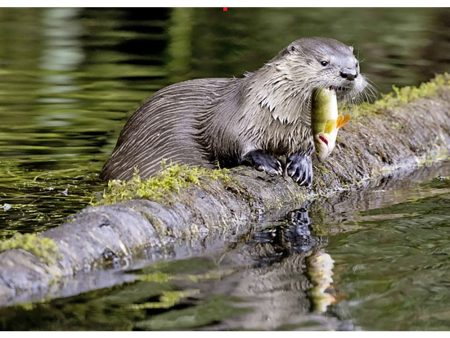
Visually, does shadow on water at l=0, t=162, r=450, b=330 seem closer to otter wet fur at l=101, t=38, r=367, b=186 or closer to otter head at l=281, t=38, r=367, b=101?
otter wet fur at l=101, t=38, r=367, b=186

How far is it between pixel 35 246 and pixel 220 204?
1.62 meters

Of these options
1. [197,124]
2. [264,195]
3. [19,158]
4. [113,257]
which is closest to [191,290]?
[113,257]

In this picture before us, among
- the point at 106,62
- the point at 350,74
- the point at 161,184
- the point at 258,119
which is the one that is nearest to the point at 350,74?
the point at 350,74

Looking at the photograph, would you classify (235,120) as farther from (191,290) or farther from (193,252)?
(191,290)

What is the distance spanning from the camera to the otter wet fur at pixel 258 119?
714 cm

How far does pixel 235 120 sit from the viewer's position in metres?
7.29

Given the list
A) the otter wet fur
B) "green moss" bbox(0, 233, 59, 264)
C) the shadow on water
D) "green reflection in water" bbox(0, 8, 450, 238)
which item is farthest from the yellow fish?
"green moss" bbox(0, 233, 59, 264)

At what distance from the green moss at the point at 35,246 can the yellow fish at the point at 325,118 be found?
242cm

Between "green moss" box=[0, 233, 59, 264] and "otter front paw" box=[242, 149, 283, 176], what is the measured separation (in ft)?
6.81

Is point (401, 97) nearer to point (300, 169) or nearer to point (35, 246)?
point (300, 169)

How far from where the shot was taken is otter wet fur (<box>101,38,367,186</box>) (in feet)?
23.4

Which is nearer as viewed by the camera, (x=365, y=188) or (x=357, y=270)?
(x=357, y=270)

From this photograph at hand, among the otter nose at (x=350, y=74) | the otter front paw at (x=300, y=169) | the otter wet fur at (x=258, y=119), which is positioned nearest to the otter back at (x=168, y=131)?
the otter wet fur at (x=258, y=119)
